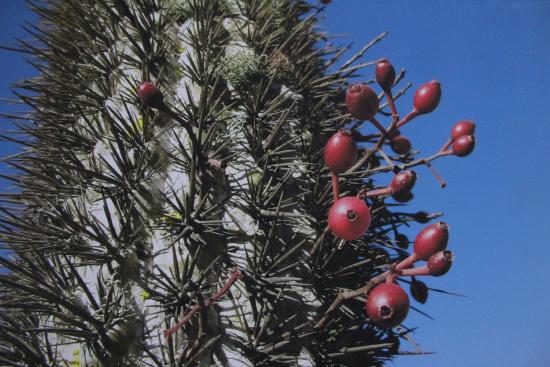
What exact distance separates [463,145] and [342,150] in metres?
0.68

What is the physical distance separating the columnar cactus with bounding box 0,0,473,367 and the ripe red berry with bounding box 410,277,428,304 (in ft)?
0.92

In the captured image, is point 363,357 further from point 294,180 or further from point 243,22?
point 243,22

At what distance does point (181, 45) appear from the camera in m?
3.04

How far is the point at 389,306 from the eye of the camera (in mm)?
1461

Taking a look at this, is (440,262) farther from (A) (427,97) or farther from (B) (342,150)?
(A) (427,97)

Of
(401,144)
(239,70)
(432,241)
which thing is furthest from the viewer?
(401,144)

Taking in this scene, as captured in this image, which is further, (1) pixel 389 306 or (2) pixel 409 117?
(2) pixel 409 117

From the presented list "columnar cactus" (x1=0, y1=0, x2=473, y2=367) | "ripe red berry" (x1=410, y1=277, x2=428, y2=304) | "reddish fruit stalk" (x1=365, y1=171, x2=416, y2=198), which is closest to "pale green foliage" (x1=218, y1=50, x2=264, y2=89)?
"columnar cactus" (x1=0, y1=0, x2=473, y2=367)

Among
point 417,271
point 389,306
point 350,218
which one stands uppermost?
point 350,218

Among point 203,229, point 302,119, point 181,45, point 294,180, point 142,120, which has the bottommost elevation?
point 203,229

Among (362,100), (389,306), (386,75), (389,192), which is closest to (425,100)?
(386,75)

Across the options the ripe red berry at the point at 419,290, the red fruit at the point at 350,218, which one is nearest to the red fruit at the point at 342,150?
the red fruit at the point at 350,218

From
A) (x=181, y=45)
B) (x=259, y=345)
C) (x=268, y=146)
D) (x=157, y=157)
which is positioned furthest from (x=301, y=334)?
(x=181, y=45)

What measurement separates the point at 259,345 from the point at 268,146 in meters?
1.14
